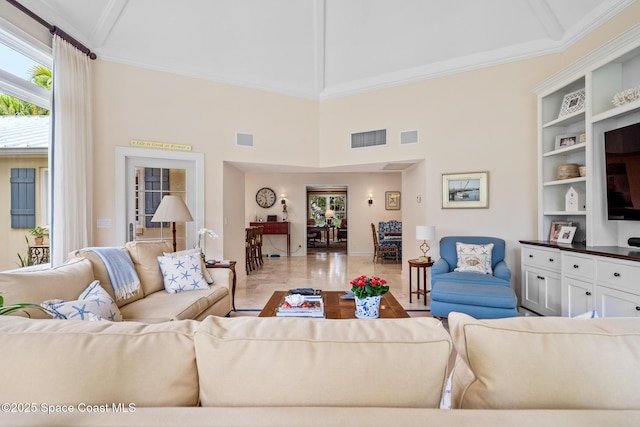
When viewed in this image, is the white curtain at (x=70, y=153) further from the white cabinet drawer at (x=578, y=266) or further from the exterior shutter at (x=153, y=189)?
the white cabinet drawer at (x=578, y=266)

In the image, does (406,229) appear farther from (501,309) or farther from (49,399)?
(49,399)

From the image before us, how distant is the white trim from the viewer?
4105mm

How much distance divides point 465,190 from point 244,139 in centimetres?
346

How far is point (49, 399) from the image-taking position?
2.23 feet

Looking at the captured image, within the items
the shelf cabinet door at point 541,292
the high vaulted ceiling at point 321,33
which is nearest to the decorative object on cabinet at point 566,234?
the shelf cabinet door at point 541,292

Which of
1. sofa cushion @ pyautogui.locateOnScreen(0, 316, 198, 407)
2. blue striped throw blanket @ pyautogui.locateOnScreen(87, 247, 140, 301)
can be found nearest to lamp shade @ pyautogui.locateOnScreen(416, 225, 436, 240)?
blue striped throw blanket @ pyautogui.locateOnScreen(87, 247, 140, 301)

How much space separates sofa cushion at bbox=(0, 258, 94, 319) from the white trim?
2.00 metres

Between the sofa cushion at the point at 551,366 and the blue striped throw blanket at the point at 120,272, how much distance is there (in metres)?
2.70

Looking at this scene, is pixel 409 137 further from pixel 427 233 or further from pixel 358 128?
pixel 427 233

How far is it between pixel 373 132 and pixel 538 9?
97.4 inches

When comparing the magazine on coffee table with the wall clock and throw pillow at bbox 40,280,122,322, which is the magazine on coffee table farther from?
the wall clock

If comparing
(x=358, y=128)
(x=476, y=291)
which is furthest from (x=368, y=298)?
(x=358, y=128)

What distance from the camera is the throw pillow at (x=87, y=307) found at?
4.73ft

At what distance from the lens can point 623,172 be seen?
8.87 feet
